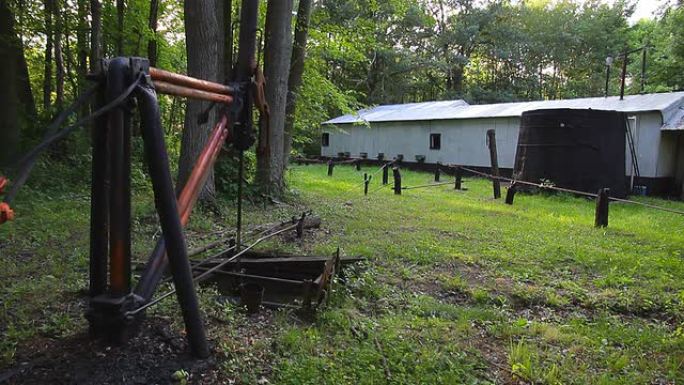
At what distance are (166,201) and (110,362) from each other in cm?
84

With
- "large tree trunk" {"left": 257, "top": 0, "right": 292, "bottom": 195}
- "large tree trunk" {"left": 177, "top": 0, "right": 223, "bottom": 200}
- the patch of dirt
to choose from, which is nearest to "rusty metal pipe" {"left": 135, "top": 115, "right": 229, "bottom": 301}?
the patch of dirt

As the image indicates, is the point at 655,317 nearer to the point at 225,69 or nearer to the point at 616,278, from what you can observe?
the point at 616,278

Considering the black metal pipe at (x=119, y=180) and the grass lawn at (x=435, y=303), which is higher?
the black metal pipe at (x=119, y=180)

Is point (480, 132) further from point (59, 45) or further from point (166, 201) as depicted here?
point (166, 201)

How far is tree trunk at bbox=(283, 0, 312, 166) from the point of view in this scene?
11555mm

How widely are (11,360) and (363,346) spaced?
6.46ft

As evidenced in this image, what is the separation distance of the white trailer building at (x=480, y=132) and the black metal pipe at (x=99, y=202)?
38.9 feet

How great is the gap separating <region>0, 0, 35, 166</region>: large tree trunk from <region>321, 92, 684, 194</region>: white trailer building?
806cm

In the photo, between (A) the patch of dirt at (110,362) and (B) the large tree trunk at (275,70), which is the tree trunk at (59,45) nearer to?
(B) the large tree trunk at (275,70)

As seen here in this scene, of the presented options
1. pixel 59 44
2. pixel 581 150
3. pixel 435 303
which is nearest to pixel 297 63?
pixel 59 44

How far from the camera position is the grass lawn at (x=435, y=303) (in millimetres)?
3006

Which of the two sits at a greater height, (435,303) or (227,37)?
(227,37)

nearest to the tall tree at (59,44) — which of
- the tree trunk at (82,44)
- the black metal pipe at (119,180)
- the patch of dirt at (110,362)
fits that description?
the tree trunk at (82,44)

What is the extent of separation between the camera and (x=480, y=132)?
68.8 ft
